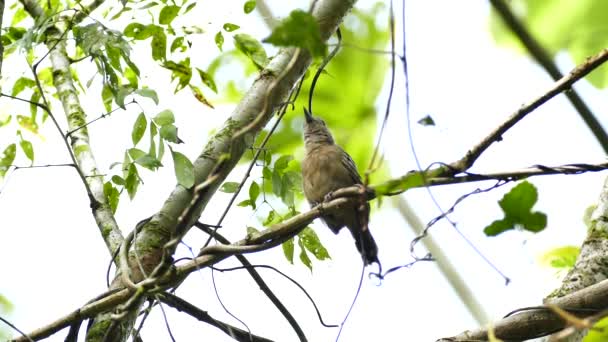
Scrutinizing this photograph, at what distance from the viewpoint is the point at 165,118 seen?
6.79 feet

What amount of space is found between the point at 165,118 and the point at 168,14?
0.49m

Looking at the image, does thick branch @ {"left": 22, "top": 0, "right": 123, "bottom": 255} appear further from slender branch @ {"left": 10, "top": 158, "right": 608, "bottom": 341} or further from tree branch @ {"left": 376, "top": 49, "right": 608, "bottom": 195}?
tree branch @ {"left": 376, "top": 49, "right": 608, "bottom": 195}

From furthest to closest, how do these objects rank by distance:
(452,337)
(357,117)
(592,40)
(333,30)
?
(357,117) → (592,40) → (333,30) → (452,337)

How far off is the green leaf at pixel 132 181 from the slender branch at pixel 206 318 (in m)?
0.39

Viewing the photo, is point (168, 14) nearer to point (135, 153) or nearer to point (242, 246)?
point (135, 153)

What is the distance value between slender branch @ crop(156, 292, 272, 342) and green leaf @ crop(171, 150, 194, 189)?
→ 0.32 meters

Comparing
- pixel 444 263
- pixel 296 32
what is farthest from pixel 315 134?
pixel 296 32

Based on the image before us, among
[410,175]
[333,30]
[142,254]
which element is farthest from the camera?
[333,30]

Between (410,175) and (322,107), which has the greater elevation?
(322,107)

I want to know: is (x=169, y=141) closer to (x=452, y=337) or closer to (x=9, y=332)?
(x=9, y=332)

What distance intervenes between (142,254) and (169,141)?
12.3 inches

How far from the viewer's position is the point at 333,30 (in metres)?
2.22

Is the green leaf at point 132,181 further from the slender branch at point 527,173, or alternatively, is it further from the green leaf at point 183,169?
the slender branch at point 527,173

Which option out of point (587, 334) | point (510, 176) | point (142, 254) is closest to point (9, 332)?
point (142, 254)
